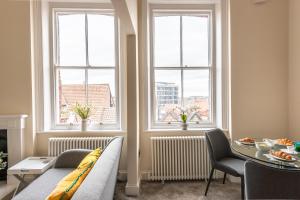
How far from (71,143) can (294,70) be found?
353cm

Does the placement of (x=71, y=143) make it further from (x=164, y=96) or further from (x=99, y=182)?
(x=99, y=182)

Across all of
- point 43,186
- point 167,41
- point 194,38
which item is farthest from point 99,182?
point 194,38

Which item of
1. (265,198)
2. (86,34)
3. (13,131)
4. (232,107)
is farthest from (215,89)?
(13,131)

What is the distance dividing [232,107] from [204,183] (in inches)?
48.4

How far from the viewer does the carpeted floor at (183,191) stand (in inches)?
104

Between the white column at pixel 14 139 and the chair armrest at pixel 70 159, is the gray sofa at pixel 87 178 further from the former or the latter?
the white column at pixel 14 139

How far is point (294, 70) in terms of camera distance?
3021 mm

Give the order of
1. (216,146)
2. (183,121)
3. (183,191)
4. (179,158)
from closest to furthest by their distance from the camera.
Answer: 1. (216,146)
2. (183,191)
3. (179,158)
4. (183,121)

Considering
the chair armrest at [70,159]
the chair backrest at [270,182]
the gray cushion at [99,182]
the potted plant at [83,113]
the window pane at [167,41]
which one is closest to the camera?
the gray cushion at [99,182]

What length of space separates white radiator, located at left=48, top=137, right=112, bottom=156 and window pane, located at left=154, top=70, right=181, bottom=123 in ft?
3.26

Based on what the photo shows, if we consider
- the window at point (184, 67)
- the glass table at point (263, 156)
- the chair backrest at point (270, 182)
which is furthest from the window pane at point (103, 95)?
the chair backrest at point (270, 182)

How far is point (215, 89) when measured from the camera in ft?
11.2

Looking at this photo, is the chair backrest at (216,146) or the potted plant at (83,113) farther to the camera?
the potted plant at (83,113)

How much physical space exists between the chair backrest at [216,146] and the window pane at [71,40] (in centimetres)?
233
